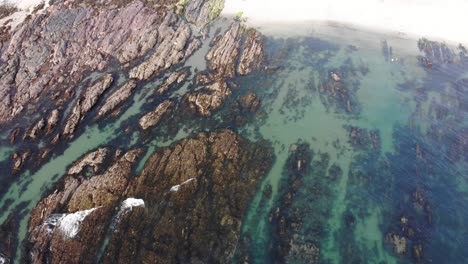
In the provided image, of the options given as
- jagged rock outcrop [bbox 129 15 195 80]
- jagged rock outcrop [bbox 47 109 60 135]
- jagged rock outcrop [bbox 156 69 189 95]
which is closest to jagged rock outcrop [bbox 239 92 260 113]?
jagged rock outcrop [bbox 156 69 189 95]

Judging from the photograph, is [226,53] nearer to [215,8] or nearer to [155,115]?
[215,8]

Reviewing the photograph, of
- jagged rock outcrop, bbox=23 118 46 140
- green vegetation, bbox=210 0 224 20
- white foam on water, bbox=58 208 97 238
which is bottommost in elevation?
white foam on water, bbox=58 208 97 238

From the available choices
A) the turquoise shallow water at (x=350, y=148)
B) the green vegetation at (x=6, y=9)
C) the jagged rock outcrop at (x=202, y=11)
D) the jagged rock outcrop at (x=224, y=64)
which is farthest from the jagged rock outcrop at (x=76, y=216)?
the green vegetation at (x=6, y=9)

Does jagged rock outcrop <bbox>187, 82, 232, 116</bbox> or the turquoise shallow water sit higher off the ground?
jagged rock outcrop <bbox>187, 82, 232, 116</bbox>

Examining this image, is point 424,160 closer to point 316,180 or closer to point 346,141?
point 346,141

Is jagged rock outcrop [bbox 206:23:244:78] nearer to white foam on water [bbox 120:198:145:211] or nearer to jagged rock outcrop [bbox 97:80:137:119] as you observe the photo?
jagged rock outcrop [bbox 97:80:137:119]

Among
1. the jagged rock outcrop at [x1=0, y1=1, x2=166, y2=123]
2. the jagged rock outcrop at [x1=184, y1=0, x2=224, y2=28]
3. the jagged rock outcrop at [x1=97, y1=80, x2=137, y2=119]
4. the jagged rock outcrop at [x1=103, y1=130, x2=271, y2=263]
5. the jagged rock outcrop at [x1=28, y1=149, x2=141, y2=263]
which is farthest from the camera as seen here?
the jagged rock outcrop at [x1=184, y1=0, x2=224, y2=28]
